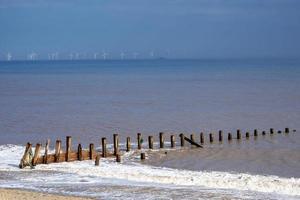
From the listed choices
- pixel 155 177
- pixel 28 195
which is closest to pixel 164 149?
pixel 155 177

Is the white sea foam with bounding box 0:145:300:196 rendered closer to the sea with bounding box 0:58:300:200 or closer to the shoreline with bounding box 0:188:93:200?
the sea with bounding box 0:58:300:200

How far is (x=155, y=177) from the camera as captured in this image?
2366 centimetres

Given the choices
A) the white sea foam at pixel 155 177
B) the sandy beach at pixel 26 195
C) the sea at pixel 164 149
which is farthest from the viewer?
the white sea foam at pixel 155 177

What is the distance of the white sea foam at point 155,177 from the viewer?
2167 cm

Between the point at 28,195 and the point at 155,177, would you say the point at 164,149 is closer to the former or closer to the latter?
the point at 155,177

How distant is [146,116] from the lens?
60094 mm

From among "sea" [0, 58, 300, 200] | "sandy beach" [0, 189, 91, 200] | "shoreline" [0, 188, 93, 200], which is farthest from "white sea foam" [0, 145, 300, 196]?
"sandy beach" [0, 189, 91, 200]

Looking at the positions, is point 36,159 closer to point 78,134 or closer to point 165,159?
point 165,159

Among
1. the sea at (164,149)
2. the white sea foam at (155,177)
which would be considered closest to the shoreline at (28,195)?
the sea at (164,149)

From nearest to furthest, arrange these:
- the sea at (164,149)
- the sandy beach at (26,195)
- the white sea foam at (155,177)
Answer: the sandy beach at (26,195) < the sea at (164,149) < the white sea foam at (155,177)

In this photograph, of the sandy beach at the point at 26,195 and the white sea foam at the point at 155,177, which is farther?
the white sea foam at the point at 155,177

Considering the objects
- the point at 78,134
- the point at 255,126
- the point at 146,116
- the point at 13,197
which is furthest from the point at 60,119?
the point at 13,197

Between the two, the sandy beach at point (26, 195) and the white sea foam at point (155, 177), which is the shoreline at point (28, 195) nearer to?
the sandy beach at point (26, 195)

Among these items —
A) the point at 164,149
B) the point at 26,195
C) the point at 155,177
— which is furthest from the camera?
the point at 164,149
